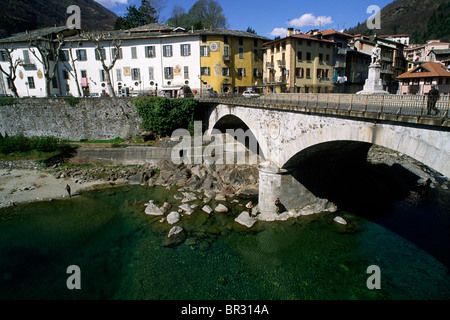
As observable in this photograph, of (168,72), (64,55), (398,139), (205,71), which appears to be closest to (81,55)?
(64,55)

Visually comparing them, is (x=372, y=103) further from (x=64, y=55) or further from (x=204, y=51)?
(x=64, y=55)

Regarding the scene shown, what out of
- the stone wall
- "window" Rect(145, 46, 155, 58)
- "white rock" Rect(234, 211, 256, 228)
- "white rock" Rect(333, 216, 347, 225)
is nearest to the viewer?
"white rock" Rect(333, 216, 347, 225)

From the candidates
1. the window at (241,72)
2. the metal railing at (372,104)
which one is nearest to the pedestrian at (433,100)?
the metal railing at (372,104)

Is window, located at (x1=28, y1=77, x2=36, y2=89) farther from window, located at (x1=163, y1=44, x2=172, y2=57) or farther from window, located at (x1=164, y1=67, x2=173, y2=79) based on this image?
window, located at (x1=163, y1=44, x2=172, y2=57)

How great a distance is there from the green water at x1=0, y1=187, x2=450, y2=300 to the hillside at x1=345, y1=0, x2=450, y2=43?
349 ft

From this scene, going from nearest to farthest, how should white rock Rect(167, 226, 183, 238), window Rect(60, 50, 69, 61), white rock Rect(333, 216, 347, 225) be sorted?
white rock Rect(167, 226, 183, 238) → white rock Rect(333, 216, 347, 225) → window Rect(60, 50, 69, 61)

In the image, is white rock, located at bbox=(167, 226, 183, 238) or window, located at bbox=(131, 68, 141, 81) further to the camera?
window, located at bbox=(131, 68, 141, 81)

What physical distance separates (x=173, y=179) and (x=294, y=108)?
46.9 ft

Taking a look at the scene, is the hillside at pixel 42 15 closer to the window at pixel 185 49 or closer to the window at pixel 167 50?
the window at pixel 167 50

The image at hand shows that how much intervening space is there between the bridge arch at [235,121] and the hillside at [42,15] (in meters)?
43.5

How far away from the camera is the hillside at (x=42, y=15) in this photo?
5650 cm

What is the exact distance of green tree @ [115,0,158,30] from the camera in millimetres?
55934

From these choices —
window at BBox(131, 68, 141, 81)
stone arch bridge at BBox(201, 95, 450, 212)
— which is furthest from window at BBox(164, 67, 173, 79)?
stone arch bridge at BBox(201, 95, 450, 212)
